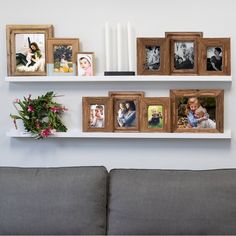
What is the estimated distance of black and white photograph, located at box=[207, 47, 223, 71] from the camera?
2.65 metres

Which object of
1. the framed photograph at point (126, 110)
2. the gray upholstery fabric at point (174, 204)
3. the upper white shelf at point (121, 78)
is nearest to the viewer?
the gray upholstery fabric at point (174, 204)

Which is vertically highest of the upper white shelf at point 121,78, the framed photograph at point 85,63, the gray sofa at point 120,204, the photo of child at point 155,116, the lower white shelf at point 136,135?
the framed photograph at point 85,63

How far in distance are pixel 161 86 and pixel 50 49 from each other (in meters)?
0.75

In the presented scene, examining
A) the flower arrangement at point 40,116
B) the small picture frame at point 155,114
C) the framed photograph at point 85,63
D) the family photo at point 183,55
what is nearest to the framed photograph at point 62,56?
the framed photograph at point 85,63

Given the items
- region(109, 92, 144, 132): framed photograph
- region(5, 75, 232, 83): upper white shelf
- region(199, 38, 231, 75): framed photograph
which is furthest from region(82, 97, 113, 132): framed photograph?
region(199, 38, 231, 75): framed photograph

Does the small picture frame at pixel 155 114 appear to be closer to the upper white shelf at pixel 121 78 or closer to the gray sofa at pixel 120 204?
the upper white shelf at pixel 121 78

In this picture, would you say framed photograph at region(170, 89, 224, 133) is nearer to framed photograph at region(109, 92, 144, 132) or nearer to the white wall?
the white wall


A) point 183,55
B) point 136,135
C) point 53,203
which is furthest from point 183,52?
point 53,203

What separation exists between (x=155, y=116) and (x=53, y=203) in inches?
33.8

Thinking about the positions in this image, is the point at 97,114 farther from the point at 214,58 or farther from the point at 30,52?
the point at 214,58

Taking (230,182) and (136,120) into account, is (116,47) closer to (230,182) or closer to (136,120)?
(136,120)

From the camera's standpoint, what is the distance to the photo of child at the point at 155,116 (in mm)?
2699

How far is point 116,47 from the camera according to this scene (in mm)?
2732

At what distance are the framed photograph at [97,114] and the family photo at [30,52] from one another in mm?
377
